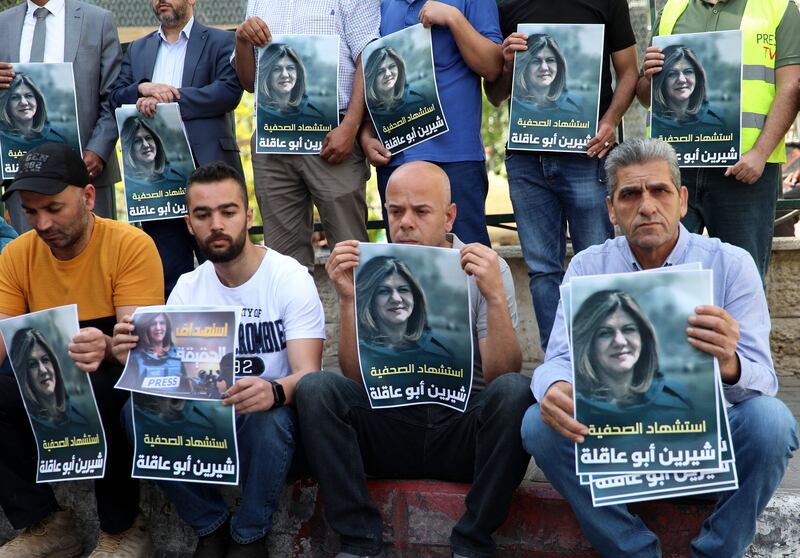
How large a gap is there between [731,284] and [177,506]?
2138 mm

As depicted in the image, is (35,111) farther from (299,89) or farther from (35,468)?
(35,468)

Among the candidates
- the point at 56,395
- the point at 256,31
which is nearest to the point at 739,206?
the point at 256,31

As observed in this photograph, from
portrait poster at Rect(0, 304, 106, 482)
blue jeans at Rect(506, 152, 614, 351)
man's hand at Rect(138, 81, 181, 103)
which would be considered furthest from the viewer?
man's hand at Rect(138, 81, 181, 103)

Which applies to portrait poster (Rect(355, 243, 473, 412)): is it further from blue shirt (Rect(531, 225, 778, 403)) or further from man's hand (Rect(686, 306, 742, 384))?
man's hand (Rect(686, 306, 742, 384))

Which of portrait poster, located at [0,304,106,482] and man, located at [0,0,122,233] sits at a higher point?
man, located at [0,0,122,233]

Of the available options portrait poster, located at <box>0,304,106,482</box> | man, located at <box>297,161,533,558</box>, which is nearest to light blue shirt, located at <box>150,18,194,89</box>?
portrait poster, located at <box>0,304,106,482</box>

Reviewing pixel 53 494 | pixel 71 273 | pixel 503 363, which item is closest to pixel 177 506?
pixel 53 494

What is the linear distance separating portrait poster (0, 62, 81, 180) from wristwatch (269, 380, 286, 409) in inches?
78.7

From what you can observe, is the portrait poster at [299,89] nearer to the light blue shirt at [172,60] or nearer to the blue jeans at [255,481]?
the light blue shirt at [172,60]

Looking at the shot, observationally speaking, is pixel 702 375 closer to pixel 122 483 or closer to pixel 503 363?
pixel 503 363

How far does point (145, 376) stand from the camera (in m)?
3.77

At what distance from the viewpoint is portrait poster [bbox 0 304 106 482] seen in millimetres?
3926

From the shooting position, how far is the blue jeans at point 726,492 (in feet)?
10.6

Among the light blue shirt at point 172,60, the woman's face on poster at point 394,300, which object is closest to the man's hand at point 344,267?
the woman's face on poster at point 394,300
